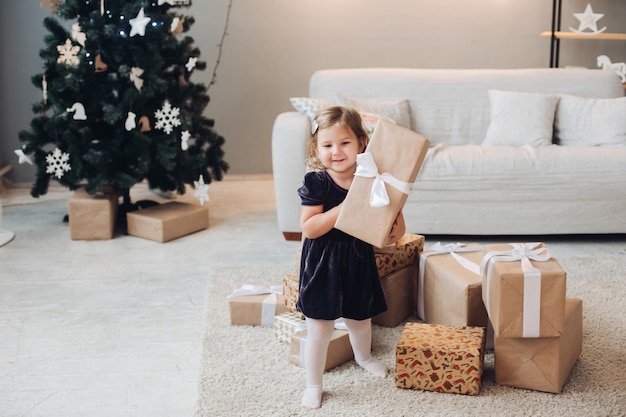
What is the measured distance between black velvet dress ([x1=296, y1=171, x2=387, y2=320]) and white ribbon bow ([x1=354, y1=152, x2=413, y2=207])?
0.14 m

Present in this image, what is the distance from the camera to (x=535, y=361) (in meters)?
2.01

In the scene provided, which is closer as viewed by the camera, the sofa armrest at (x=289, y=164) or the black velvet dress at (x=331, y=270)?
the black velvet dress at (x=331, y=270)

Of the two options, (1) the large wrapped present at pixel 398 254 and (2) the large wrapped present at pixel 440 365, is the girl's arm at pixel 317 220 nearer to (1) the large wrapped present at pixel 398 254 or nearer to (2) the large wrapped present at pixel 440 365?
(2) the large wrapped present at pixel 440 365

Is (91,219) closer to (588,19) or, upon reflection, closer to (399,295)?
(399,295)

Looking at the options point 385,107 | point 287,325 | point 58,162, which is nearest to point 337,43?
point 385,107

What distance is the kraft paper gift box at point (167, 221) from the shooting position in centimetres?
354

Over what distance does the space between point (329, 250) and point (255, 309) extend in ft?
1.90

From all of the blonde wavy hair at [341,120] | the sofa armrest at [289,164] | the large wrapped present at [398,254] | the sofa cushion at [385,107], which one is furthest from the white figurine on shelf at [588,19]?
the blonde wavy hair at [341,120]

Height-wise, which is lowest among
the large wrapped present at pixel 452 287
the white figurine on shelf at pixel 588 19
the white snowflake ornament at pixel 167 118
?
the large wrapped present at pixel 452 287

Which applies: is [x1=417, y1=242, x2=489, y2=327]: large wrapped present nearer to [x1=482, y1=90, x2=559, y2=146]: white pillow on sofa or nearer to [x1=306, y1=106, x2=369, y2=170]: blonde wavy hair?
[x1=306, y1=106, x2=369, y2=170]: blonde wavy hair

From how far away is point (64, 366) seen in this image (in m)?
2.22

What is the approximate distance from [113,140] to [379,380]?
201 centimetres

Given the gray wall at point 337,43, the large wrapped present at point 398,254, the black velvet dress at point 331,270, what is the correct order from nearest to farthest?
the black velvet dress at point 331,270 < the large wrapped present at point 398,254 < the gray wall at point 337,43

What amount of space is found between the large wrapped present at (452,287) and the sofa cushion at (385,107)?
4.34 feet
